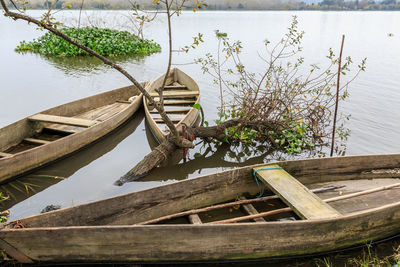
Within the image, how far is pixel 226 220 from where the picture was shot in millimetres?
4172

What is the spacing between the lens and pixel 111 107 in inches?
358

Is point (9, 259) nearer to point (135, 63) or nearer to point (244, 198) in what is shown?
point (244, 198)

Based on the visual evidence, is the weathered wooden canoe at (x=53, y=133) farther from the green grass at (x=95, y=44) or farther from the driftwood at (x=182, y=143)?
the green grass at (x=95, y=44)

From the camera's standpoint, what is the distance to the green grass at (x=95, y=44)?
1642cm

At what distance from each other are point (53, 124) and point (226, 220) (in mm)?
4979

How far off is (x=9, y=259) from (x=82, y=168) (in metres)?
3.18

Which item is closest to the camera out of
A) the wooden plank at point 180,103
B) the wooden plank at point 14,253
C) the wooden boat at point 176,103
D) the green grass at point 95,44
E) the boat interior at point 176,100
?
the wooden plank at point 14,253

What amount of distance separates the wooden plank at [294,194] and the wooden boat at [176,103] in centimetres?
243

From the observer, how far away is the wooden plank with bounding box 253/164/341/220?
4008 millimetres

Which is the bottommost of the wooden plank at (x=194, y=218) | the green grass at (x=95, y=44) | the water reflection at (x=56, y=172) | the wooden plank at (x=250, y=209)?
the water reflection at (x=56, y=172)

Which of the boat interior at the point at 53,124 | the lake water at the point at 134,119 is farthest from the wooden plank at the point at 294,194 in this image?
the boat interior at the point at 53,124

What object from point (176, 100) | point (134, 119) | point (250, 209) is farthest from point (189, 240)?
point (176, 100)

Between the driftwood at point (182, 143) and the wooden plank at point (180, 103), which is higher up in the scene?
the wooden plank at point (180, 103)

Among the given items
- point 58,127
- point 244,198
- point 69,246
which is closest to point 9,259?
point 69,246
